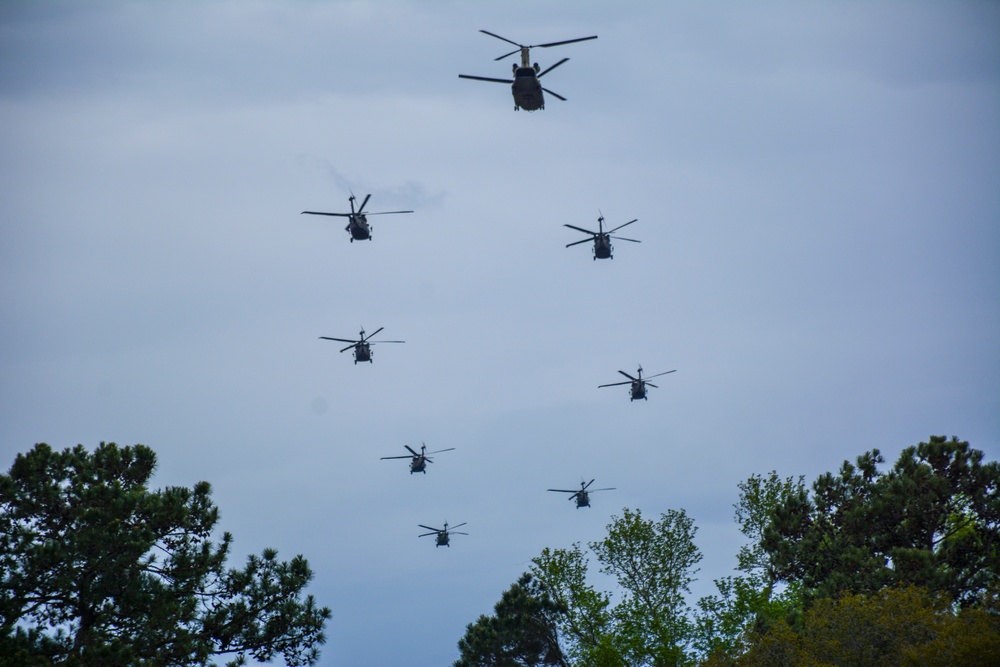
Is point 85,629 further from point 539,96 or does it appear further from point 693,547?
point 693,547

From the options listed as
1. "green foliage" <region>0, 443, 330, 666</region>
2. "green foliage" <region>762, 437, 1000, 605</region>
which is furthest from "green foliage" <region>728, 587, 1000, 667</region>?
"green foliage" <region>0, 443, 330, 666</region>

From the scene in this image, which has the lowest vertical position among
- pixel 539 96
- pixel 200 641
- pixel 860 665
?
pixel 860 665

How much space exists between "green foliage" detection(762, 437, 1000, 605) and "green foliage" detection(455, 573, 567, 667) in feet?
61.6

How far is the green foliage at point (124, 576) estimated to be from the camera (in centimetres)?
3306

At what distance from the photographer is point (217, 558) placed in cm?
3628

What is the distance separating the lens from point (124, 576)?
33.8 metres

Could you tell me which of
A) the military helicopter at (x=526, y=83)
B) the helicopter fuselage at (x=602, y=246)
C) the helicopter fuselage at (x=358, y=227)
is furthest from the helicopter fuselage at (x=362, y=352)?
the military helicopter at (x=526, y=83)

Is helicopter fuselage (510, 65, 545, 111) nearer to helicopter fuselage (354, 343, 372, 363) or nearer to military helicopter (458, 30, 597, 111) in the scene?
military helicopter (458, 30, 597, 111)

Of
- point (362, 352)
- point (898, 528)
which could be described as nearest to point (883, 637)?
point (898, 528)

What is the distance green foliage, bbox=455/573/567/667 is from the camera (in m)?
55.8

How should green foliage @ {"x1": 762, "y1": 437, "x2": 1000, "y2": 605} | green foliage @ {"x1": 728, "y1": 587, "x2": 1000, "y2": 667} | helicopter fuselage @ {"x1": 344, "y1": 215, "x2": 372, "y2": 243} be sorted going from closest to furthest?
green foliage @ {"x1": 728, "y1": 587, "x2": 1000, "y2": 667} < green foliage @ {"x1": 762, "y1": 437, "x2": 1000, "y2": 605} < helicopter fuselage @ {"x1": 344, "y1": 215, "x2": 372, "y2": 243}

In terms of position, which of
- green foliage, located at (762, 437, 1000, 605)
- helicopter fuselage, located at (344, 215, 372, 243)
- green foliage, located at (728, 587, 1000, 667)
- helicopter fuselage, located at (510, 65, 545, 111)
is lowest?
green foliage, located at (728, 587, 1000, 667)

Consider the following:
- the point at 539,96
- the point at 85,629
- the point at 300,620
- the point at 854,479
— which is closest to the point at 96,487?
the point at 85,629

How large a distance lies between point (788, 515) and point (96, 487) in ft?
74.7
